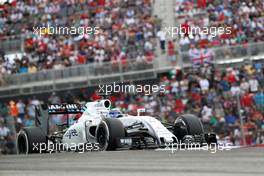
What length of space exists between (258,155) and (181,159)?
1.01 m

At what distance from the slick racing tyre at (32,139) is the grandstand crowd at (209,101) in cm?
162

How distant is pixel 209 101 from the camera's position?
1880cm

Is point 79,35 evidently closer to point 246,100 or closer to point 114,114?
point 246,100

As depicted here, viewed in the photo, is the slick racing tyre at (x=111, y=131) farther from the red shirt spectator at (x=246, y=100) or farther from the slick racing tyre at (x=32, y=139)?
the red shirt spectator at (x=246, y=100)

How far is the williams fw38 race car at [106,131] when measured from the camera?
12312 mm

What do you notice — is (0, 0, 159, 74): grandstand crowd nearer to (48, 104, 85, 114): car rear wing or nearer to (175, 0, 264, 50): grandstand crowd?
(175, 0, 264, 50): grandstand crowd

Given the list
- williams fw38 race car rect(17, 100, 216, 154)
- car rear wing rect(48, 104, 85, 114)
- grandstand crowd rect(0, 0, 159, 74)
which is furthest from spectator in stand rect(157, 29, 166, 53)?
car rear wing rect(48, 104, 85, 114)

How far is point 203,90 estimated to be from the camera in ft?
64.4

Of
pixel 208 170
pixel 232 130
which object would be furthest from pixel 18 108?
pixel 208 170

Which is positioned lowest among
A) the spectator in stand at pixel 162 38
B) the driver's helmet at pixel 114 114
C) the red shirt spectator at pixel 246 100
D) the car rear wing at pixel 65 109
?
the driver's helmet at pixel 114 114

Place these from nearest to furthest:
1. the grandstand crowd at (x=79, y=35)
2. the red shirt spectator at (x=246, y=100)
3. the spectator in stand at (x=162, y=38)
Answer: the red shirt spectator at (x=246, y=100) → the spectator in stand at (x=162, y=38) → the grandstand crowd at (x=79, y=35)

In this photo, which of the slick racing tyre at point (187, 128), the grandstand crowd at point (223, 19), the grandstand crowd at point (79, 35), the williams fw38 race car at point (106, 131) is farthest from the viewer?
the grandstand crowd at point (79, 35)

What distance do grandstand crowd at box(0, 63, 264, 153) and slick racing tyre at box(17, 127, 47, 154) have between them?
162 centimetres

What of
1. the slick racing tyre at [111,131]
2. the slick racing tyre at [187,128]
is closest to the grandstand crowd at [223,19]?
the slick racing tyre at [187,128]
